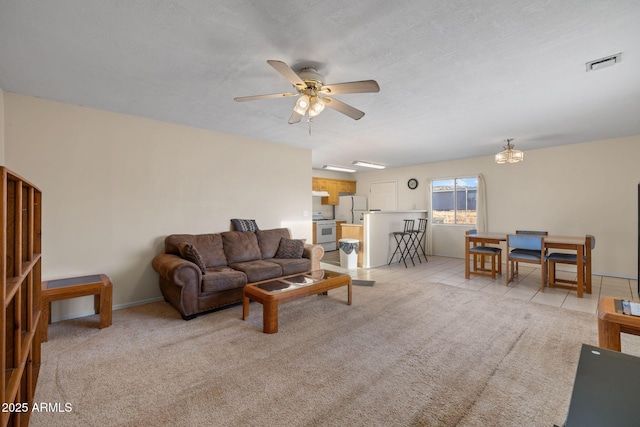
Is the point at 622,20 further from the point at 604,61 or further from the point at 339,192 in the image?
the point at 339,192

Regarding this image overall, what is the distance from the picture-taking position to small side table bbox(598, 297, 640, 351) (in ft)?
4.49

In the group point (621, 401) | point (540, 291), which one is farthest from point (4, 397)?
point (540, 291)

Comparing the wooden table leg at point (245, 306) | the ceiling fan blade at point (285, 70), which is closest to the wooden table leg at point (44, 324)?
the wooden table leg at point (245, 306)

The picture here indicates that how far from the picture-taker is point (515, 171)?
574 centimetres

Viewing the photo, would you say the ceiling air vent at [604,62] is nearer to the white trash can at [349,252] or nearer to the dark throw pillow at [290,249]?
the dark throw pillow at [290,249]

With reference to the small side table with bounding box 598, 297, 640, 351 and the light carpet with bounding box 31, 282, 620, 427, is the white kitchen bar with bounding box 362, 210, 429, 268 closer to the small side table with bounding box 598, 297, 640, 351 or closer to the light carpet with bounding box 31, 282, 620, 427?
the light carpet with bounding box 31, 282, 620, 427

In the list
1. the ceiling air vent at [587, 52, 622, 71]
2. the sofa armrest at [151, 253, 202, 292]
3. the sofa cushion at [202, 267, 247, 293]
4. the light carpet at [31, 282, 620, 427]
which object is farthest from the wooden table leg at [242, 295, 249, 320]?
the ceiling air vent at [587, 52, 622, 71]

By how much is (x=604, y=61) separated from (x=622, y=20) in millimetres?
572

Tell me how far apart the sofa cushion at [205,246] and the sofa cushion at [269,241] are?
0.64 m

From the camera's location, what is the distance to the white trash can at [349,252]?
549 cm

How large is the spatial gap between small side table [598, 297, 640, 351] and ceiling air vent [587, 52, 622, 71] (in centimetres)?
199

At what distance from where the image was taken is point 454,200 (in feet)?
22.1

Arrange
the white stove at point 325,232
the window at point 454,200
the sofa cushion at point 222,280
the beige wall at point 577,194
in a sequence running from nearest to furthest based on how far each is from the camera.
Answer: the sofa cushion at point 222,280 < the beige wall at point 577,194 < the window at point 454,200 < the white stove at point 325,232

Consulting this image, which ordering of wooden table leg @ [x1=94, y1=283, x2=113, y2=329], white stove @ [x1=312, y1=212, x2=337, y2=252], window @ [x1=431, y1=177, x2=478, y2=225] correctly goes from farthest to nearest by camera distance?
white stove @ [x1=312, y1=212, x2=337, y2=252] < window @ [x1=431, y1=177, x2=478, y2=225] < wooden table leg @ [x1=94, y1=283, x2=113, y2=329]
